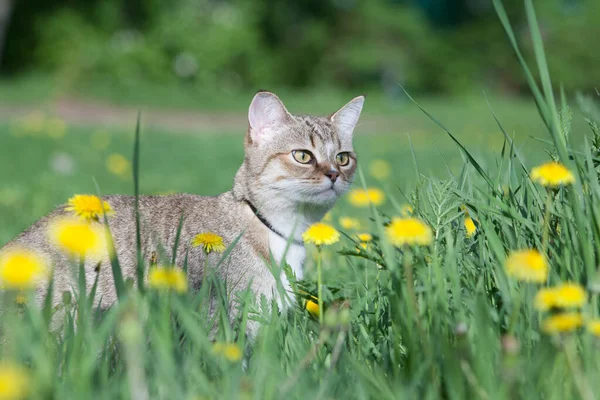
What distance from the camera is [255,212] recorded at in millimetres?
2865

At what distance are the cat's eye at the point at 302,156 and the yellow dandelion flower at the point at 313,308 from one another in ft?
3.48

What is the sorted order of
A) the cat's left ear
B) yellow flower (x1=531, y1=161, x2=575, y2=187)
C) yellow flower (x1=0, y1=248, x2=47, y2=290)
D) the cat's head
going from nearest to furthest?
yellow flower (x1=0, y1=248, x2=47, y2=290) → yellow flower (x1=531, y1=161, x2=575, y2=187) → the cat's head → the cat's left ear

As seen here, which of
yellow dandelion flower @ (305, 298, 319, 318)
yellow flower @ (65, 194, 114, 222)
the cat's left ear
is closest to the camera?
yellow flower @ (65, 194, 114, 222)

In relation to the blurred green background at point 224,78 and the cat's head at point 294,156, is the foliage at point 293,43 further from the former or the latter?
the cat's head at point 294,156

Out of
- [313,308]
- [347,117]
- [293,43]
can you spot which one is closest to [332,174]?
[347,117]

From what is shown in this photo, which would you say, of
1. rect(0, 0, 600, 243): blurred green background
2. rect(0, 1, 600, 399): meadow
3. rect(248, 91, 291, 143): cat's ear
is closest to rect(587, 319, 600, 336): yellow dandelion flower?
rect(0, 1, 600, 399): meadow

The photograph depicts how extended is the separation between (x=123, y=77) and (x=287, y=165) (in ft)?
50.6

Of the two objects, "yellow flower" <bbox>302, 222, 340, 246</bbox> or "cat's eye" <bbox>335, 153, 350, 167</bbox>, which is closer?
"yellow flower" <bbox>302, 222, 340, 246</bbox>

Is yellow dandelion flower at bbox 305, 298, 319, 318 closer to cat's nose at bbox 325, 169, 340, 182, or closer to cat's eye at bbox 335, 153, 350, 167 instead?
cat's nose at bbox 325, 169, 340, 182

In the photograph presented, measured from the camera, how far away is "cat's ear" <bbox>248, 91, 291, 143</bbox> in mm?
3031

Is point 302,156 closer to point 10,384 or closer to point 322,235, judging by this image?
point 322,235

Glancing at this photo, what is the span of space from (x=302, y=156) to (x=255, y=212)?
1.19ft

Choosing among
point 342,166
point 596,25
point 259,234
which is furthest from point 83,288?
point 596,25

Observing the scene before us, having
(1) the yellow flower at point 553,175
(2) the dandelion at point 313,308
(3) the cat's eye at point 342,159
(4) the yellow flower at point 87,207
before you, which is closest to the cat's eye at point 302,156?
(3) the cat's eye at point 342,159
